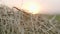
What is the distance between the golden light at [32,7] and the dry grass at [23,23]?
0.09 metres

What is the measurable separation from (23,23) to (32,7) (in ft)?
0.97

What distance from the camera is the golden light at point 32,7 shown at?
1.77m

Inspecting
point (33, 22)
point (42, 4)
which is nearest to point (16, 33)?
point (33, 22)

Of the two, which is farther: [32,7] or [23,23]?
[32,7]

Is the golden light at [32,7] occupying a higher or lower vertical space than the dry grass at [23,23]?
higher

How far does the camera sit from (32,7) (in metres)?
1.81

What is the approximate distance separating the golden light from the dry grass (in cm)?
9

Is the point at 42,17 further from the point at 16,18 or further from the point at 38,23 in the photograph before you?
the point at 16,18

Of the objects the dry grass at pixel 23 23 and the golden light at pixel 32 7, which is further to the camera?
the golden light at pixel 32 7

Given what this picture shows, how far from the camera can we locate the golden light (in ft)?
5.81

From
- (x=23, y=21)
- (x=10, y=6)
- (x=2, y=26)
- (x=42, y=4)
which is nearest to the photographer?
(x=2, y=26)

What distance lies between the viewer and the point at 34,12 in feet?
5.86

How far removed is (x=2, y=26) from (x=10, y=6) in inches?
11.6

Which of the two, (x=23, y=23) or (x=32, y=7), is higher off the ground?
(x=32, y=7)
